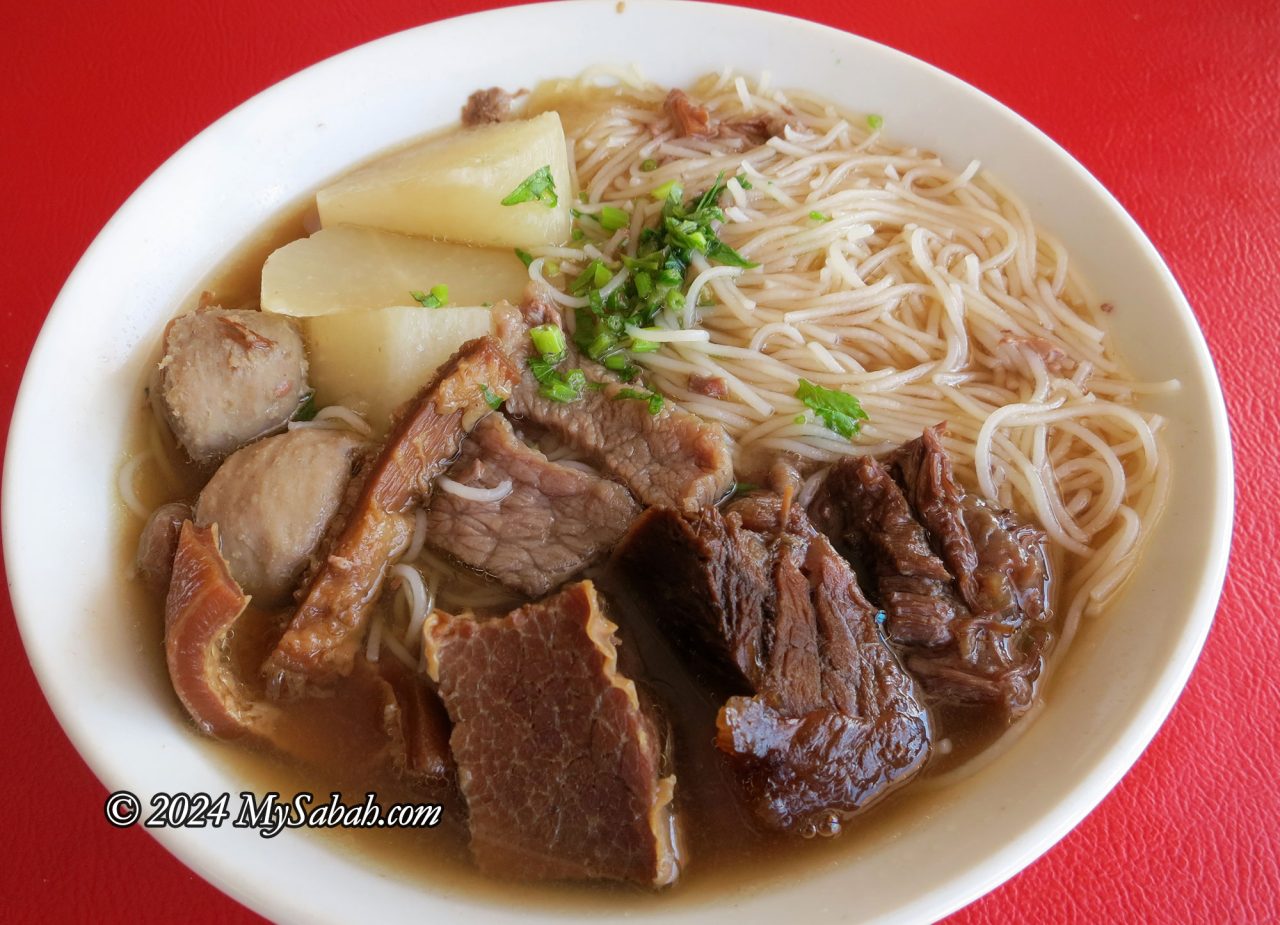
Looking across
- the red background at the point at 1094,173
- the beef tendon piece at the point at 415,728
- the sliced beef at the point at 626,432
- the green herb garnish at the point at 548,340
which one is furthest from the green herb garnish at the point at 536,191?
the red background at the point at 1094,173

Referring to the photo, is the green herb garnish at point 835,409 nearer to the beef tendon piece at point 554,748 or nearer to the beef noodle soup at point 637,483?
the beef noodle soup at point 637,483

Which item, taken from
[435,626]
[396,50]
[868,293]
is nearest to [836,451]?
[868,293]

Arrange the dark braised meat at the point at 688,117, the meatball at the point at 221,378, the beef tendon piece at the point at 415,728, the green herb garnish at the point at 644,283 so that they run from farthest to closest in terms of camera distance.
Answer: the dark braised meat at the point at 688,117
the green herb garnish at the point at 644,283
the meatball at the point at 221,378
the beef tendon piece at the point at 415,728

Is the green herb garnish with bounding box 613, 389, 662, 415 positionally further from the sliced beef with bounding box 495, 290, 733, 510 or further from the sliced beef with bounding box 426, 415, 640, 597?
the sliced beef with bounding box 426, 415, 640, 597

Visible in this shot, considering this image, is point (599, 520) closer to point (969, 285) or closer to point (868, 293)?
point (868, 293)

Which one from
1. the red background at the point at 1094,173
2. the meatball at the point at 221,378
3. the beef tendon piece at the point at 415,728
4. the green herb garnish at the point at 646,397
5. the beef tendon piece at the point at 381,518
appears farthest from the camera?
the green herb garnish at the point at 646,397

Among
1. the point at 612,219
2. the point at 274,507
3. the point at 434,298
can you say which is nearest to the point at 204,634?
the point at 274,507
